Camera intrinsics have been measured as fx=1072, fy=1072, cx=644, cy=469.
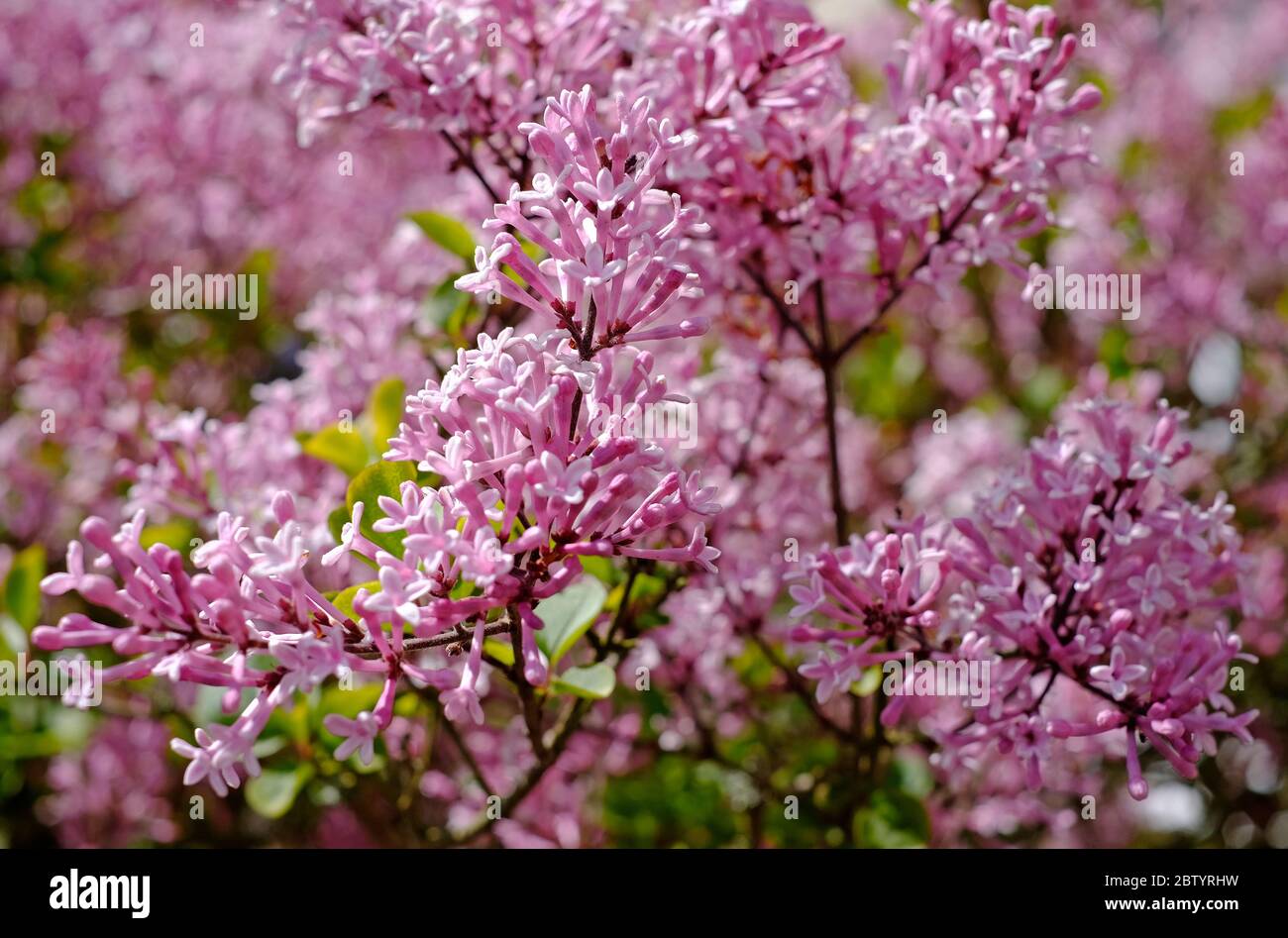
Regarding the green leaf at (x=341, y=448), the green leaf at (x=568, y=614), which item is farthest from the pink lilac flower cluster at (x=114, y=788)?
the green leaf at (x=568, y=614)

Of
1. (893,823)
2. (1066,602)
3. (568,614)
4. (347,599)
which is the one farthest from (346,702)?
(1066,602)

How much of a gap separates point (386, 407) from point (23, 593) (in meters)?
1.39

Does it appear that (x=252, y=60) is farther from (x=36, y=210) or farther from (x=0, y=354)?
(x=0, y=354)

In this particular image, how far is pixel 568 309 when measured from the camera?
4.94 feet

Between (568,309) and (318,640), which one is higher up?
(568,309)

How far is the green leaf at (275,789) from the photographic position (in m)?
2.28

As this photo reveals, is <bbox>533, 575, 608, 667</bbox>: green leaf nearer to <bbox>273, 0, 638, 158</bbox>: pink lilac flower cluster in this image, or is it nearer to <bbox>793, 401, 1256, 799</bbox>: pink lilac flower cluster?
<bbox>793, 401, 1256, 799</bbox>: pink lilac flower cluster

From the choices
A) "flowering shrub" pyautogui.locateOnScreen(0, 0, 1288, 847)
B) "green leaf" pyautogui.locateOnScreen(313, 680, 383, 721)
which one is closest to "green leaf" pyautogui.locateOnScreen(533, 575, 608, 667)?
"flowering shrub" pyautogui.locateOnScreen(0, 0, 1288, 847)

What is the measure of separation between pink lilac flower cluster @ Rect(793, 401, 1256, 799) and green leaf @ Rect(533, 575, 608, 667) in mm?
378

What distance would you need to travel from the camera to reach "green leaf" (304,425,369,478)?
2225 mm

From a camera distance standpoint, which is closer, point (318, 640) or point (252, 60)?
point (318, 640)

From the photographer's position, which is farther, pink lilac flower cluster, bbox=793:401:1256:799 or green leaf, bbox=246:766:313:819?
green leaf, bbox=246:766:313:819

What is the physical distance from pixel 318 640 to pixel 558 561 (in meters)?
0.33
